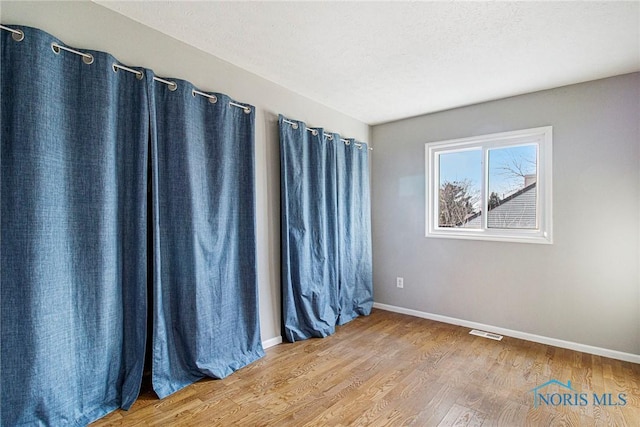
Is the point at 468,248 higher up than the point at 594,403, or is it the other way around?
the point at 468,248

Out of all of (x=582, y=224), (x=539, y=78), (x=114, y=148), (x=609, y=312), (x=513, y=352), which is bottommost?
(x=513, y=352)

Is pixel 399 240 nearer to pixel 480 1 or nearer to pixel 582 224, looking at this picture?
pixel 582 224

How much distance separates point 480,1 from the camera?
1.77 metres

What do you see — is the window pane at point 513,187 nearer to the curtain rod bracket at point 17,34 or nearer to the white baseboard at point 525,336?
the white baseboard at point 525,336

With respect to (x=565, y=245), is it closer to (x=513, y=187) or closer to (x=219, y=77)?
(x=513, y=187)

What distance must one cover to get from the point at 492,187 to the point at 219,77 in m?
2.85

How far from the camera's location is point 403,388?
7.17 ft

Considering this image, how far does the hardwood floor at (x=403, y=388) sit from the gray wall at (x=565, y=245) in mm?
→ 363

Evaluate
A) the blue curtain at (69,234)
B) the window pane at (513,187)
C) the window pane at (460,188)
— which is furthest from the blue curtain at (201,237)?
the window pane at (513,187)

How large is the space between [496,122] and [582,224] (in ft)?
4.01

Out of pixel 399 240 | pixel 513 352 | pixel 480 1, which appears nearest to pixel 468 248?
pixel 399 240

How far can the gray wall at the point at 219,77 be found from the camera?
5.55 ft

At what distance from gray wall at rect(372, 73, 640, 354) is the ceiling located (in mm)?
287

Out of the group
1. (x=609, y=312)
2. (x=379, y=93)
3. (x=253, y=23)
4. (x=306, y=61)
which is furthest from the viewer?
(x=379, y=93)
